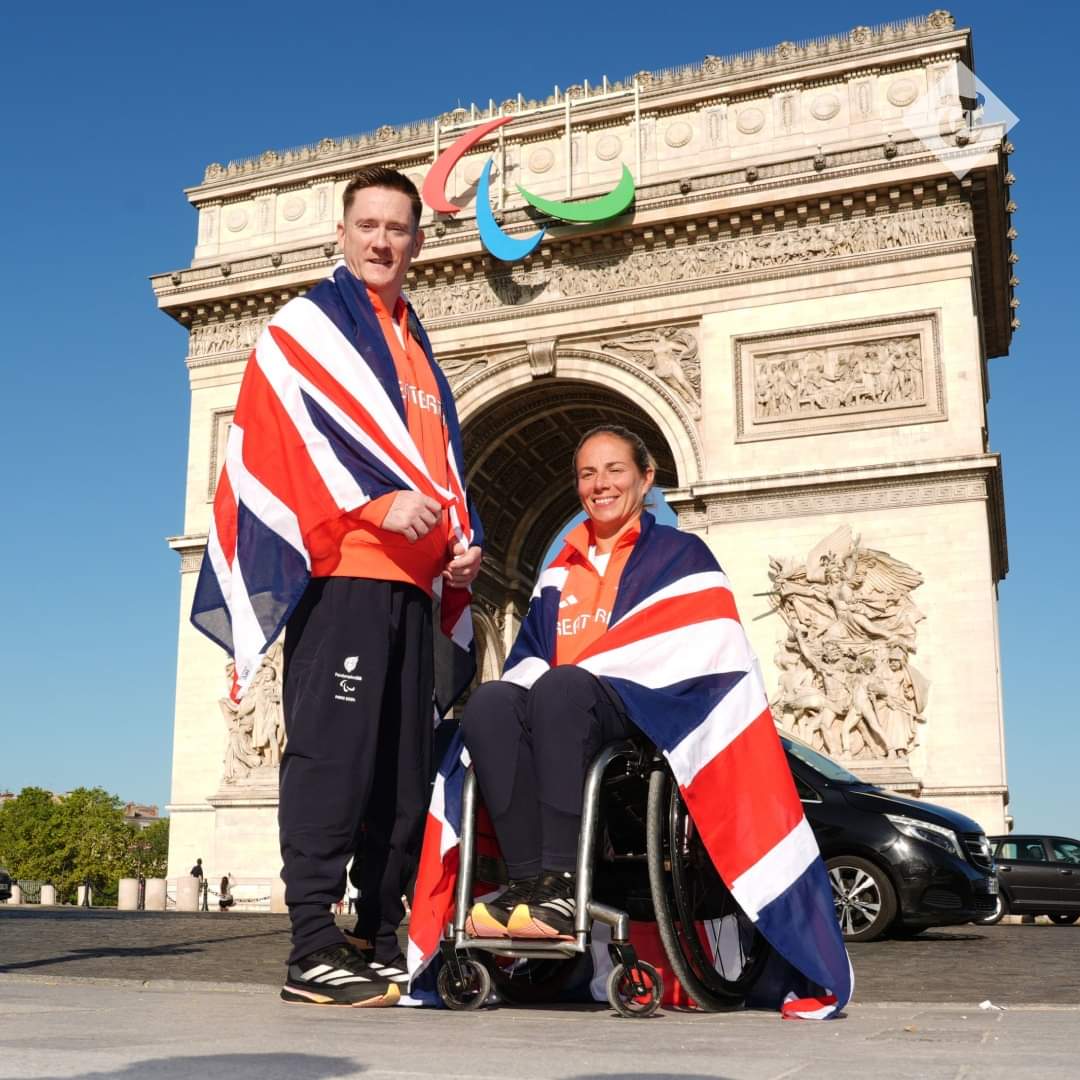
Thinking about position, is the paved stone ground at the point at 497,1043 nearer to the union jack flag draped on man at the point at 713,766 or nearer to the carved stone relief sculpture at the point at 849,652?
the union jack flag draped on man at the point at 713,766

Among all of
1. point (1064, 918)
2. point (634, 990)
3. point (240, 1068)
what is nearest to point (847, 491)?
point (1064, 918)

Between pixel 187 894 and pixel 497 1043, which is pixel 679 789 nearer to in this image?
pixel 497 1043

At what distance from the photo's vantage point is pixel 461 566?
407cm

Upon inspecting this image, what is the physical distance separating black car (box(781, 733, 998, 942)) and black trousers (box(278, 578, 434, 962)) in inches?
227

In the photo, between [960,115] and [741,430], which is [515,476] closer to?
[741,430]

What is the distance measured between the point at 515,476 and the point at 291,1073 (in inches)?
863

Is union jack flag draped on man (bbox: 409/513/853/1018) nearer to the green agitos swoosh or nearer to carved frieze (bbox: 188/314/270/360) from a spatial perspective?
the green agitos swoosh

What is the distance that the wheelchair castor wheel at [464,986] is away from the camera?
11.5ft

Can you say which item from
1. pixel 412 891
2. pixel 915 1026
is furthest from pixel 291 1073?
pixel 412 891

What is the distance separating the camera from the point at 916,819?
31.0 feet

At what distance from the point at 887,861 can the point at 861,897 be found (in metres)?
0.30

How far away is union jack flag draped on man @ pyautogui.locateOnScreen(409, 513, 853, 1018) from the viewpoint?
3.46m

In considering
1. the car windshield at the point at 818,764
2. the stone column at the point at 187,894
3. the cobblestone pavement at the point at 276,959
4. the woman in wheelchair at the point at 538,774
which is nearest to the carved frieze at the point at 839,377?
the car windshield at the point at 818,764

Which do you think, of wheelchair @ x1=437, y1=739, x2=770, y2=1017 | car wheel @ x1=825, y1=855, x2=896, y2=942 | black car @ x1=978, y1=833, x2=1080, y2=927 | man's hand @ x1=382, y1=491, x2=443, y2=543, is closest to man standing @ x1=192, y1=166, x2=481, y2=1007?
man's hand @ x1=382, y1=491, x2=443, y2=543
